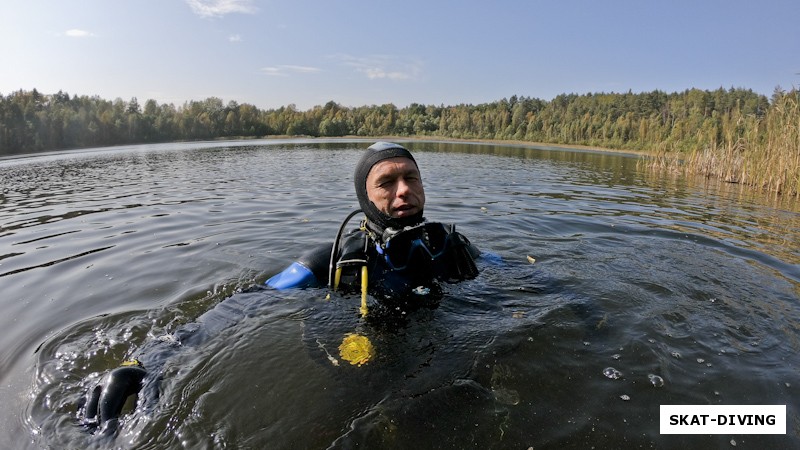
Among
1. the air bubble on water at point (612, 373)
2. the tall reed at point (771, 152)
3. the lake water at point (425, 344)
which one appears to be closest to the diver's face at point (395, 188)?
the lake water at point (425, 344)

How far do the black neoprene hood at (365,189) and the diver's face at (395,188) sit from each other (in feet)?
0.13

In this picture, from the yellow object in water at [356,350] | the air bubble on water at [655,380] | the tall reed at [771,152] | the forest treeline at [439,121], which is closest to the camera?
the air bubble on water at [655,380]

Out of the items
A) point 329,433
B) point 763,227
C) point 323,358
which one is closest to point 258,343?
point 323,358

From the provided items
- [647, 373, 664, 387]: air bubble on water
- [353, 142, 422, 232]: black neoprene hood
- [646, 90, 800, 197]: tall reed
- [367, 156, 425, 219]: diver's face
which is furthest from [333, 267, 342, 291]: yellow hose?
[646, 90, 800, 197]: tall reed

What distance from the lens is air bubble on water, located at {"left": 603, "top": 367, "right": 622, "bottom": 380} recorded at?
2838 mm

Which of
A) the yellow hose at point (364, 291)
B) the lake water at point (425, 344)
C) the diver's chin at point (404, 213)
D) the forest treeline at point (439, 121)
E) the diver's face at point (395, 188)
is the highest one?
the forest treeline at point (439, 121)

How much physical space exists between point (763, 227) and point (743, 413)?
8.07 m

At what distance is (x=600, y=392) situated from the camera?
2.68 meters

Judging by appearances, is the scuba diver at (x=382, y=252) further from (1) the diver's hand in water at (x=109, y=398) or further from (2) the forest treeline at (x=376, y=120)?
(2) the forest treeline at (x=376, y=120)

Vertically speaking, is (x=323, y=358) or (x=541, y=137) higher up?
(x=541, y=137)

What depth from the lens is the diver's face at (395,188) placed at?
3.71 m

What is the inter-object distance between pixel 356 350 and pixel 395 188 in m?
1.55

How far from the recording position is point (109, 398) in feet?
7.97

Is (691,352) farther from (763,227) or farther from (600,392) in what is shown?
(763,227)
